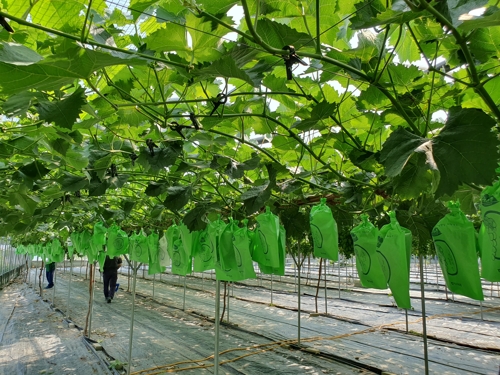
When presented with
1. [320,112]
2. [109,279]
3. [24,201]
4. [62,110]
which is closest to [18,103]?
[62,110]

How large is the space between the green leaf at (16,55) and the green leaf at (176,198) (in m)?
1.35

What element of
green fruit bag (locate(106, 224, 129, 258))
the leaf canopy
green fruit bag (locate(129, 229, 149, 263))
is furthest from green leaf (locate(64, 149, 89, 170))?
green fruit bag (locate(106, 224, 129, 258))

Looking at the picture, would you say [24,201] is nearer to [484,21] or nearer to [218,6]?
[218,6]

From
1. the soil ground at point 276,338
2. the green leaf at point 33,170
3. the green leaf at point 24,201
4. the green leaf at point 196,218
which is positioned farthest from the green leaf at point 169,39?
the soil ground at point 276,338

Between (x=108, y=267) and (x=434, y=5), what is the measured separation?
10.3 meters

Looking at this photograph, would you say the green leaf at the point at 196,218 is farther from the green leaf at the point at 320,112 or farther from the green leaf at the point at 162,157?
the green leaf at the point at 320,112

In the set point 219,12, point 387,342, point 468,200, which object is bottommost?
point 387,342

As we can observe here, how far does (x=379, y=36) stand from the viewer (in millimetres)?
1128

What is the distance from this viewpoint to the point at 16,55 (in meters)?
0.66

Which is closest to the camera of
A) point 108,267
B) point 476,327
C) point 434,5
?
point 434,5

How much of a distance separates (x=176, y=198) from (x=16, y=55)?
1391 millimetres

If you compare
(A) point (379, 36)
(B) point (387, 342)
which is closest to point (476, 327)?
(B) point (387, 342)

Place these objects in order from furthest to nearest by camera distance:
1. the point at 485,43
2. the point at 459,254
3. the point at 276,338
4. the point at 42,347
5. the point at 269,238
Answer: the point at 276,338 → the point at 42,347 → the point at 269,238 → the point at 459,254 → the point at 485,43

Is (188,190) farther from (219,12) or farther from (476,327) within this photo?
(476,327)
